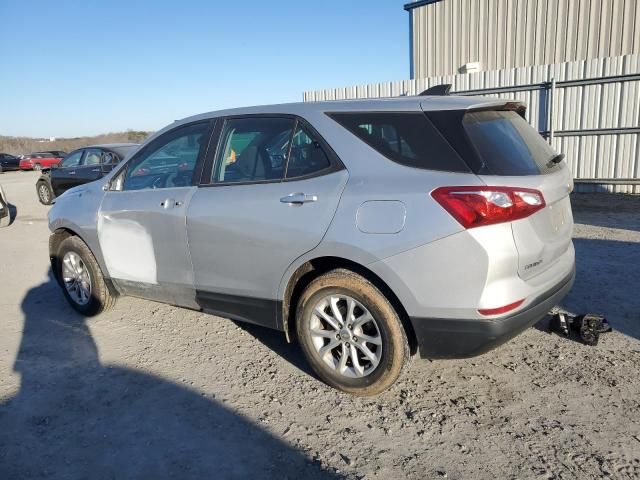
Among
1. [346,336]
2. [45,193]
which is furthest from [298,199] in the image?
[45,193]

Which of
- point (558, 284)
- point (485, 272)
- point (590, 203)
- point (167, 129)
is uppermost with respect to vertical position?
point (167, 129)

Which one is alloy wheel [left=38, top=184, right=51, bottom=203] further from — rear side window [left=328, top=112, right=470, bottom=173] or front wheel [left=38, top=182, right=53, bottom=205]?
rear side window [left=328, top=112, right=470, bottom=173]

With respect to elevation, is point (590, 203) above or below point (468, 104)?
below

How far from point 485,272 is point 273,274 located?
1355 millimetres

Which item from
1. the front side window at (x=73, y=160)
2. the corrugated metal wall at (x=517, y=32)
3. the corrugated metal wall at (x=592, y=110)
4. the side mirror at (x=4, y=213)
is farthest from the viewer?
the front side window at (x=73, y=160)

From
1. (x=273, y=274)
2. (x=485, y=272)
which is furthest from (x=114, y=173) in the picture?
(x=485, y=272)

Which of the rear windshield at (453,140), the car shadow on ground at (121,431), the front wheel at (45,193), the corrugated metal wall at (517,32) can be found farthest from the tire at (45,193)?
the rear windshield at (453,140)

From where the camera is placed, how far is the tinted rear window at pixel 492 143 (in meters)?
2.74

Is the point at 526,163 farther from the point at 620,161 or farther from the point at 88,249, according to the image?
the point at 620,161

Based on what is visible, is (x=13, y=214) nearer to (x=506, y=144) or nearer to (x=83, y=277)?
(x=83, y=277)

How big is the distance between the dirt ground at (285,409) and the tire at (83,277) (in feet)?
0.73

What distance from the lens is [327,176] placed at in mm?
3088

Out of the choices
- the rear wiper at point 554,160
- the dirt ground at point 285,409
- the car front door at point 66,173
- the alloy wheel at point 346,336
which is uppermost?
the rear wiper at point 554,160

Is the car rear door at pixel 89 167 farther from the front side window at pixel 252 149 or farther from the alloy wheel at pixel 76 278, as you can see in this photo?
the front side window at pixel 252 149
